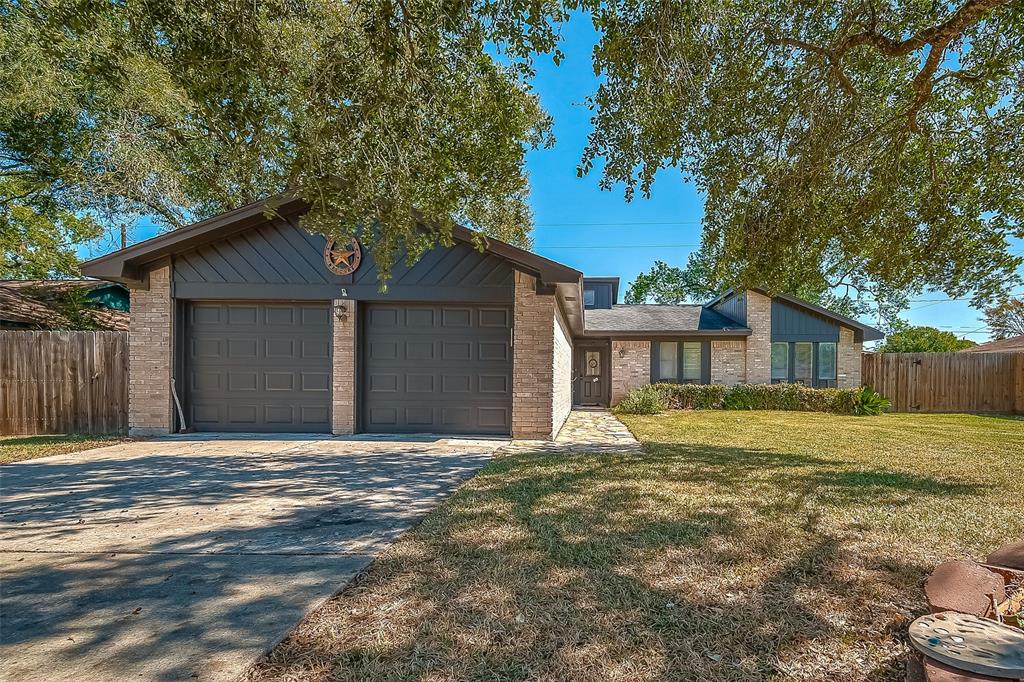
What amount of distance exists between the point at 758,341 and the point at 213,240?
16.0 m

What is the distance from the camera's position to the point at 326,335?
Result: 8.48 meters

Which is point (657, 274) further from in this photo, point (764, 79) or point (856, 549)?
point (856, 549)

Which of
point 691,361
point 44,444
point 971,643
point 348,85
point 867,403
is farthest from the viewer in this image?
point 691,361

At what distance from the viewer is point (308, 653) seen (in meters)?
2.10

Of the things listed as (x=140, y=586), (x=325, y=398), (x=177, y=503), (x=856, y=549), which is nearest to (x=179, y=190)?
(x=325, y=398)

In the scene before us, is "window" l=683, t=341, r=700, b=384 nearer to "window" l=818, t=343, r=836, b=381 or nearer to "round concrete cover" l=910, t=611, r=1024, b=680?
"window" l=818, t=343, r=836, b=381

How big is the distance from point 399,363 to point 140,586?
5.91 m

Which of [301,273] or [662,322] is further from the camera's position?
[662,322]

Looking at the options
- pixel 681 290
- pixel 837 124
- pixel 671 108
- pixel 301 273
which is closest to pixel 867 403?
pixel 837 124

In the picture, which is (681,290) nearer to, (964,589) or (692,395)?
(692,395)

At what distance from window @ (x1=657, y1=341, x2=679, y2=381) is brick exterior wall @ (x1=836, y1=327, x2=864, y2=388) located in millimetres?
5350

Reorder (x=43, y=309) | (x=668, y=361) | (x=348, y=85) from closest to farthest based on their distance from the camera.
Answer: (x=348, y=85), (x=43, y=309), (x=668, y=361)

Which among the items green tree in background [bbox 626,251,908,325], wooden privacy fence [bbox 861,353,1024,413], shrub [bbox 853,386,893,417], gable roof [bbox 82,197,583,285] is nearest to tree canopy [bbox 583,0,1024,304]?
gable roof [bbox 82,197,583,285]

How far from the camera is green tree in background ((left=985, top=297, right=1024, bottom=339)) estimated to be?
1014 inches
